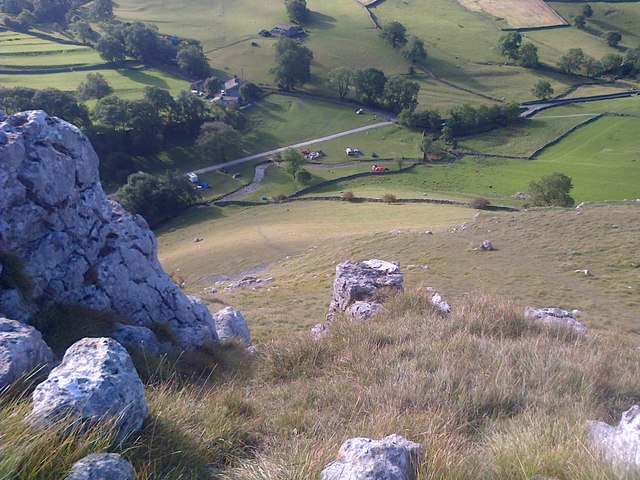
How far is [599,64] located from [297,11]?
8061 centimetres

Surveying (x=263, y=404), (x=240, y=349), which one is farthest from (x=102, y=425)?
(x=240, y=349)

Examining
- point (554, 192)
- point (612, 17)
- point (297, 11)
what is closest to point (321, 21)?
point (297, 11)

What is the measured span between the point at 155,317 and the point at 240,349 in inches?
98.2

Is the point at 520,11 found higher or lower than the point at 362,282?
higher

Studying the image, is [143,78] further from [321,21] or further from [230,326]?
[230,326]

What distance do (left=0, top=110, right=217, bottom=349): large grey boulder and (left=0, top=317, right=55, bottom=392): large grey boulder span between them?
2.53 m

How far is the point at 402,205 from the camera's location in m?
57.0

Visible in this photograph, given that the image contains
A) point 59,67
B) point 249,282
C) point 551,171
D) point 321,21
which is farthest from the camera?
point 321,21

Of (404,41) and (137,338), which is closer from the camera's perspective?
(137,338)

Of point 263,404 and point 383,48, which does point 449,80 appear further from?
point 263,404

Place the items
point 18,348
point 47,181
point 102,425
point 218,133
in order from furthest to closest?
point 218,133, point 47,181, point 18,348, point 102,425

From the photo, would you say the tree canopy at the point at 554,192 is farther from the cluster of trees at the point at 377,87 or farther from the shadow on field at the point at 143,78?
the shadow on field at the point at 143,78

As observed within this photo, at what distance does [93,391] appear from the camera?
5.44 m

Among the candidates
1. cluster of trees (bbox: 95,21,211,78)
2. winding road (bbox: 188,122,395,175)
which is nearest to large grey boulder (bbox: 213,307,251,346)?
Answer: winding road (bbox: 188,122,395,175)
